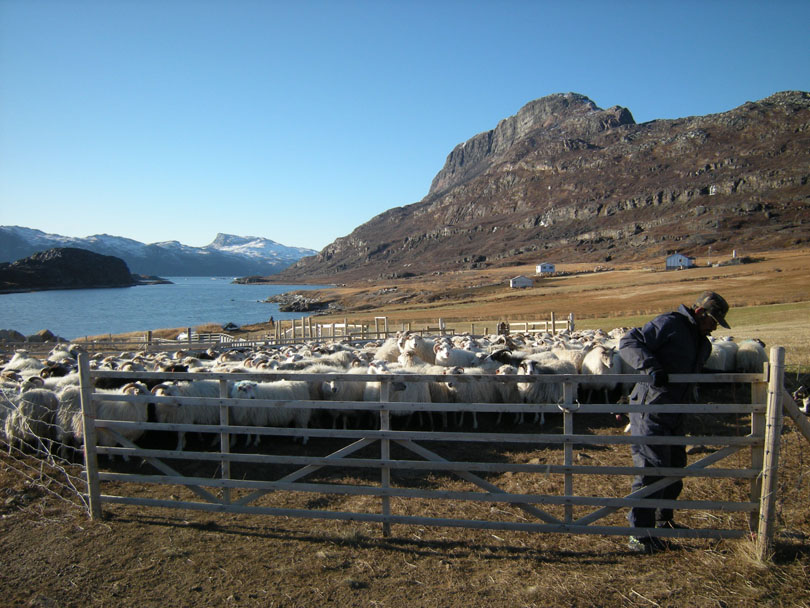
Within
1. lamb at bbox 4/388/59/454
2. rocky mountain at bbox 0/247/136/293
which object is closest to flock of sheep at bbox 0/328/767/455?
lamb at bbox 4/388/59/454

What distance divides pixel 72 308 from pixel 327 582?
4802 inches

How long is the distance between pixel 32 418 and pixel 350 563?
286 inches

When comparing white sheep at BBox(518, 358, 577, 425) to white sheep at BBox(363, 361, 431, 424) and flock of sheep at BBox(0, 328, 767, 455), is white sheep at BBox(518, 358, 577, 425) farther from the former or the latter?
white sheep at BBox(363, 361, 431, 424)

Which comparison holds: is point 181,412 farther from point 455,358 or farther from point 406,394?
point 455,358

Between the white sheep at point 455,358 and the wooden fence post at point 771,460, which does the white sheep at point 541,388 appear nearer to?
the white sheep at point 455,358

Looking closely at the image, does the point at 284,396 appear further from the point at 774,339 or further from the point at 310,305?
the point at 310,305

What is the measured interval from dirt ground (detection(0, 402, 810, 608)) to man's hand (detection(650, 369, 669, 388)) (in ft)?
5.49

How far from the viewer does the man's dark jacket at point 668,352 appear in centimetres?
524

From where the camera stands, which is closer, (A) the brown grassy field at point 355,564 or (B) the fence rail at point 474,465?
(A) the brown grassy field at point 355,564

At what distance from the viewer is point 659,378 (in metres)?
5.08

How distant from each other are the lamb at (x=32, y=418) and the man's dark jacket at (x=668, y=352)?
947 centimetres

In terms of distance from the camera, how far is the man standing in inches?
206

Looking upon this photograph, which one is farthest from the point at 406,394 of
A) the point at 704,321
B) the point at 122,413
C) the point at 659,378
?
the point at 704,321

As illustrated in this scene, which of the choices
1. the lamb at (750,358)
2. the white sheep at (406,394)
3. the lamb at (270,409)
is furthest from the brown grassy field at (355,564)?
the lamb at (750,358)
